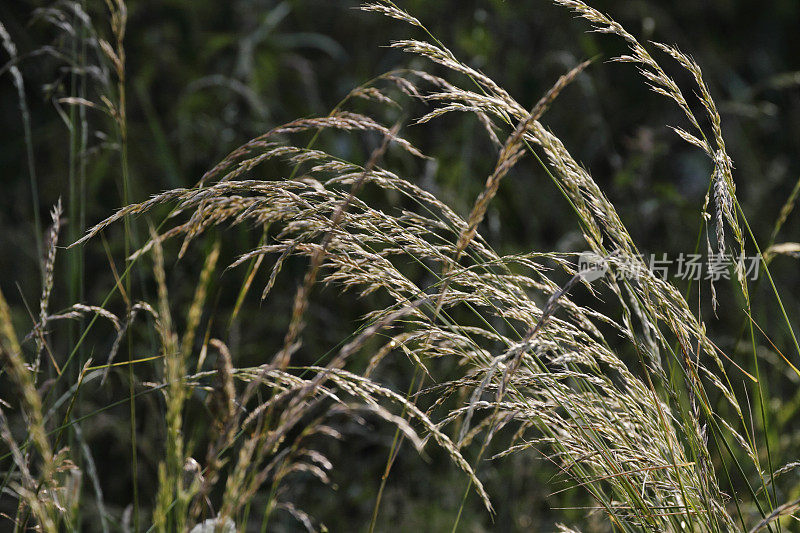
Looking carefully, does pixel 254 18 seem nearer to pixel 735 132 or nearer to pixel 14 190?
pixel 14 190

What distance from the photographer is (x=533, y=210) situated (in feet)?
8.71

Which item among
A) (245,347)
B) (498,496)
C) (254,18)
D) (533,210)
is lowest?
(498,496)

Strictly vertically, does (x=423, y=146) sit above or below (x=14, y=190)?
above

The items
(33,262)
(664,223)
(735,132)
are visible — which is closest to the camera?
(33,262)

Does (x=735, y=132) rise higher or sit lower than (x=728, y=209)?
lower

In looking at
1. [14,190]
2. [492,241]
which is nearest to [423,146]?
[492,241]

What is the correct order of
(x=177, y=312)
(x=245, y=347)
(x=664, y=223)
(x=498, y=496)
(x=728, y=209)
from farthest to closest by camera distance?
1. (x=664, y=223)
2. (x=177, y=312)
3. (x=245, y=347)
4. (x=498, y=496)
5. (x=728, y=209)

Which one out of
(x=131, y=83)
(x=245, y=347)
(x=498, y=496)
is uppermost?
(x=131, y=83)

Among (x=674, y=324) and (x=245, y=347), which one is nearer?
(x=674, y=324)

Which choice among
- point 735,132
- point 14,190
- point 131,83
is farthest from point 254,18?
point 735,132

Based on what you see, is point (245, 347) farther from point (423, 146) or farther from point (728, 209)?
point (728, 209)

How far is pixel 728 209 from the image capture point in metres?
0.84

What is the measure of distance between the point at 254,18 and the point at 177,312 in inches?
42.2

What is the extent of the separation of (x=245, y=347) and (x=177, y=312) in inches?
13.5
